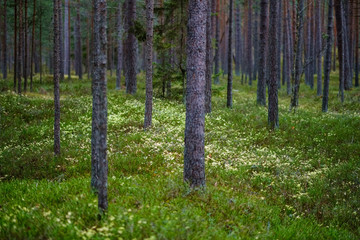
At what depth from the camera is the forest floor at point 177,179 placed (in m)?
4.83

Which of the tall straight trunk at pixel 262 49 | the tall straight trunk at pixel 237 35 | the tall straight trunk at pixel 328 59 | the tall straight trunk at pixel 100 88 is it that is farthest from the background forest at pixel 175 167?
the tall straight trunk at pixel 237 35

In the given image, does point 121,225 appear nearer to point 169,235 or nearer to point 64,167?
point 169,235

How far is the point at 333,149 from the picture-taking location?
10.6 metres

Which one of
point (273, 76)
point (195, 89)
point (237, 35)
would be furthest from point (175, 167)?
point (237, 35)

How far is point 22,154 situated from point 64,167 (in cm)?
209

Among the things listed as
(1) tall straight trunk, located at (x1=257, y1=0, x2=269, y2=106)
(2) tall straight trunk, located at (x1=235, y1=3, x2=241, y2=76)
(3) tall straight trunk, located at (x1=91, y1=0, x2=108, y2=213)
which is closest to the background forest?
(3) tall straight trunk, located at (x1=91, y1=0, x2=108, y2=213)

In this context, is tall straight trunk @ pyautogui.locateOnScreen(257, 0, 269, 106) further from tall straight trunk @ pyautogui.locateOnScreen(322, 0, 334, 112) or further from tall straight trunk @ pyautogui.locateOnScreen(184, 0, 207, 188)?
tall straight trunk @ pyautogui.locateOnScreen(184, 0, 207, 188)

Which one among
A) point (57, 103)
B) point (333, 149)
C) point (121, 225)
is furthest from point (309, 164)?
point (57, 103)

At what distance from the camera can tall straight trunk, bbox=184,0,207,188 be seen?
6.48 metres

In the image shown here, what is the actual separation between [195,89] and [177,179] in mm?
2340

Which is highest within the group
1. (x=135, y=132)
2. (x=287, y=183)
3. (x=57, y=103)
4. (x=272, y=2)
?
(x=272, y=2)

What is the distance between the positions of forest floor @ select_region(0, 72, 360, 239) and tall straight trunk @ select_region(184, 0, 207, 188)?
1.95 ft

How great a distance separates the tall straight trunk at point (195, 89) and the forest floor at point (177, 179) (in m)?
0.60

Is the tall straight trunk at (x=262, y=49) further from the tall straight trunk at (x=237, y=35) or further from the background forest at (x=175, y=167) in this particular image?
the tall straight trunk at (x=237, y=35)
